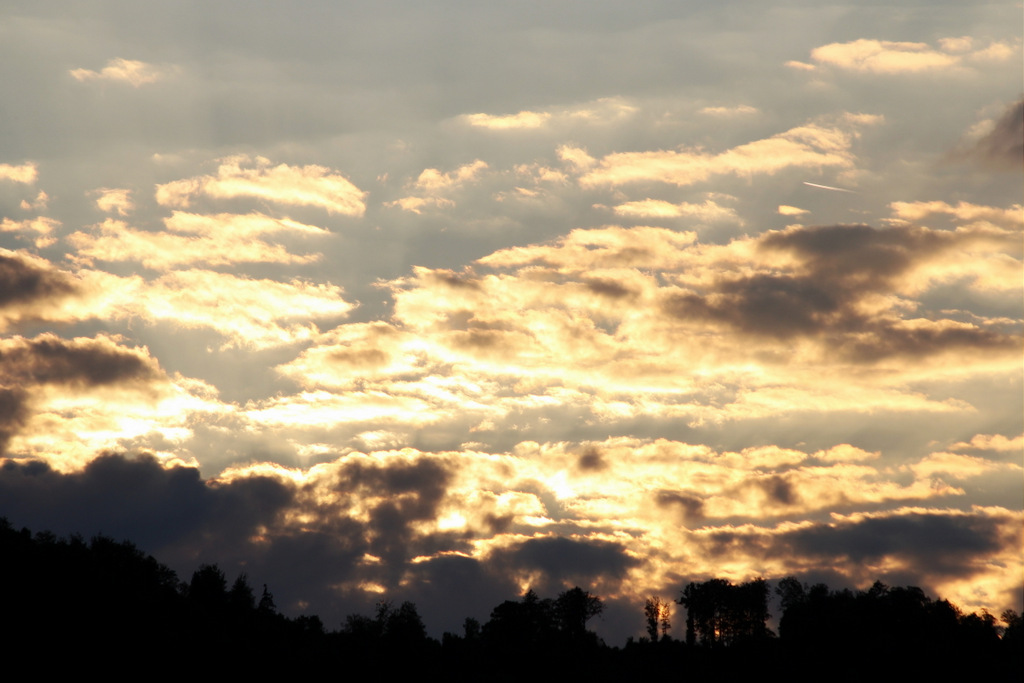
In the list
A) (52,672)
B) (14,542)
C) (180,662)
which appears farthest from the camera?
(14,542)

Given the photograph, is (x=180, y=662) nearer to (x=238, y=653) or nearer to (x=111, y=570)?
(x=238, y=653)

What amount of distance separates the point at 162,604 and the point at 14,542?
3333 centimetres

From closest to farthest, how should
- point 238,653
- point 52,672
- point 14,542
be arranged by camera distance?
point 52,672 < point 238,653 < point 14,542

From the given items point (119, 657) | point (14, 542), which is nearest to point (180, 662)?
point (119, 657)

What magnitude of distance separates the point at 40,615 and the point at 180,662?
2425cm

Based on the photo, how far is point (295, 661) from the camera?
190 metres

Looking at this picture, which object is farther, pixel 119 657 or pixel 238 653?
pixel 238 653

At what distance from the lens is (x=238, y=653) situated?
180000 mm

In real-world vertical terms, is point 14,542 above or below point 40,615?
above

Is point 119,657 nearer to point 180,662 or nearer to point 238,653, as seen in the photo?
point 180,662

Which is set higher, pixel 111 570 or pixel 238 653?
pixel 111 570

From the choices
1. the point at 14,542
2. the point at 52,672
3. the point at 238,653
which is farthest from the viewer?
the point at 14,542

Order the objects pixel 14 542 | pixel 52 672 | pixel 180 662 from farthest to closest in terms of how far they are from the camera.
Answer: pixel 14 542
pixel 180 662
pixel 52 672

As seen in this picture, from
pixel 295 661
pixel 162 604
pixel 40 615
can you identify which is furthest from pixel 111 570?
pixel 295 661
